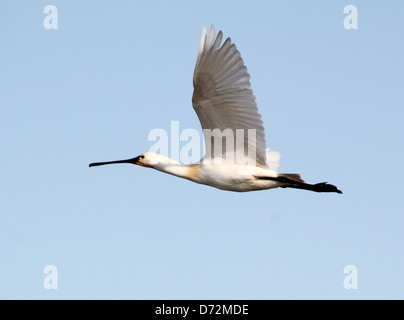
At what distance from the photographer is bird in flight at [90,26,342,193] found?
10477mm

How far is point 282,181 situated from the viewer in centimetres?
1147

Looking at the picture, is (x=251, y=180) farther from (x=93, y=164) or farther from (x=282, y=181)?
(x=93, y=164)

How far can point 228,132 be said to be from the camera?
11.3m

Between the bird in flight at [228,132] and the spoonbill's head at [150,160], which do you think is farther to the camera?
the spoonbill's head at [150,160]

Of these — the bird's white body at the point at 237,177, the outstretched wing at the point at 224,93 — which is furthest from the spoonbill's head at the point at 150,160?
the outstretched wing at the point at 224,93

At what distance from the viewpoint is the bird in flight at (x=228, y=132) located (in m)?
10.5

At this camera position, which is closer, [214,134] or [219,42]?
[219,42]

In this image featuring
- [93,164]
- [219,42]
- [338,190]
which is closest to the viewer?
[219,42]

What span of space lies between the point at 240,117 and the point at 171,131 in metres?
1.34

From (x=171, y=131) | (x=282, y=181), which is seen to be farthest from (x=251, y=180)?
(x=171, y=131)

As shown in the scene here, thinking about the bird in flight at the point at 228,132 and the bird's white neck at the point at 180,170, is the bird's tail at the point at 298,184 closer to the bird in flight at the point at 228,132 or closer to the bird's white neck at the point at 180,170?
the bird in flight at the point at 228,132

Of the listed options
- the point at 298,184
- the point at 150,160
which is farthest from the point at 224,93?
the point at 150,160
